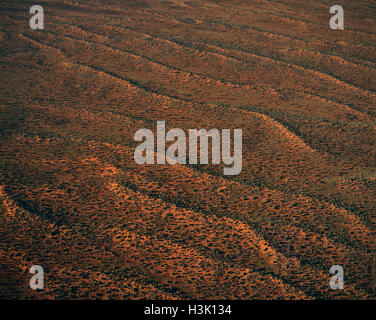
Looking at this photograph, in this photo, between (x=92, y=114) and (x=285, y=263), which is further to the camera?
(x=92, y=114)

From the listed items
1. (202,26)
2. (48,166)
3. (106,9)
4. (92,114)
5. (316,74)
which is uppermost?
(106,9)

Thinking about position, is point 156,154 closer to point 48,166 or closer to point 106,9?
point 48,166

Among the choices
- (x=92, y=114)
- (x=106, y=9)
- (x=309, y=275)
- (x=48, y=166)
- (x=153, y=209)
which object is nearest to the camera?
(x=309, y=275)

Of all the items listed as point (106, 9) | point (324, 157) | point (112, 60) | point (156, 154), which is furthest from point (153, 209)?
point (106, 9)

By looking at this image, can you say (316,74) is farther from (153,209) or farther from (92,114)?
(153,209)

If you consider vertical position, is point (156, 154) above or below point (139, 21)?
below

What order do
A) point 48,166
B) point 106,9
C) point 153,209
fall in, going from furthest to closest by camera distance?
1. point 106,9
2. point 48,166
3. point 153,209
